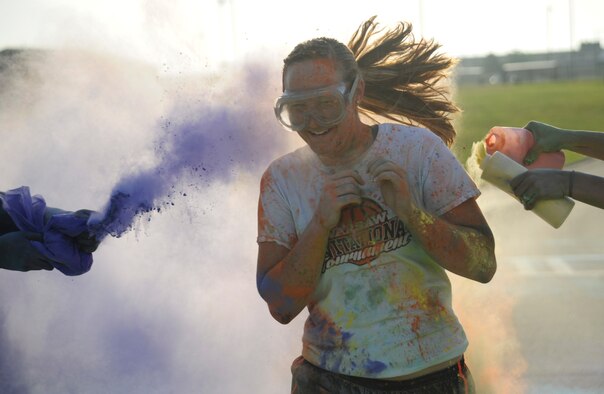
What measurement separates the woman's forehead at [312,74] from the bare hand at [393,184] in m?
0.30

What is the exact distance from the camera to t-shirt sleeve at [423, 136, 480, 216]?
8.70 ft

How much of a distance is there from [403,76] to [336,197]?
965 millimetres

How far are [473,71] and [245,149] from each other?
2107 inches

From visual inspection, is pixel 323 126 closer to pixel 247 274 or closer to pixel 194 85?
pixel 194 85

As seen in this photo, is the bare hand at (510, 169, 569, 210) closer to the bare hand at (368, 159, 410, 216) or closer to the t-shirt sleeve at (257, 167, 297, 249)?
the bare hand at (368, 159, 410, 216)

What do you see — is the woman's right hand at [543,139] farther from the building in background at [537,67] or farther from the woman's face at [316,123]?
the building in background at [537,67]

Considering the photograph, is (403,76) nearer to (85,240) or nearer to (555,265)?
(85,240)

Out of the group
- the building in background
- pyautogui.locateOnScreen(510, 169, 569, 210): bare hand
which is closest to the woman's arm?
pyautogui.locateOnScreen(510, 169, 569, 210): bare hand

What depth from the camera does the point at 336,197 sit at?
254 centimetres

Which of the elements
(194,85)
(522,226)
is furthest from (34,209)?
(522,226)

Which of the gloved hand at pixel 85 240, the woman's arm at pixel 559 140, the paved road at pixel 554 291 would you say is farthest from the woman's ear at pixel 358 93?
the paved road at pixel 554 291

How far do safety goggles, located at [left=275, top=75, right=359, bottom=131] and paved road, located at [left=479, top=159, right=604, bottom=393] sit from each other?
8.31 ft

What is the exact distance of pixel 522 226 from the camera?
9195 mm

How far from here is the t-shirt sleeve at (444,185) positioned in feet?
8.70
